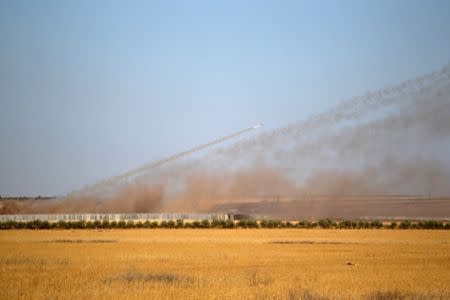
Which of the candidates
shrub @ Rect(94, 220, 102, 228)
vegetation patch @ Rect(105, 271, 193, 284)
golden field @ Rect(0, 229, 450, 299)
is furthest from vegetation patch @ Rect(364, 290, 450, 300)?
shrub @ Rect(94, 220, 102, 228)

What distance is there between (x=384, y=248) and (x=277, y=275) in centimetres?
1993

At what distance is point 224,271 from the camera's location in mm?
34438

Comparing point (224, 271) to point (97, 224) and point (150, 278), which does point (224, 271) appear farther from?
point (97, 224)

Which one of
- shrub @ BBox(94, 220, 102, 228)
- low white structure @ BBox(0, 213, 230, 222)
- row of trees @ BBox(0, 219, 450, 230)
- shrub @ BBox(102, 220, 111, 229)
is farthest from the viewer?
low white structure @ BBox(0, 213, 230, 222)

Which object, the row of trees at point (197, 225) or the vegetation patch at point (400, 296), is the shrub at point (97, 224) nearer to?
the row of trees at point (197, 225)

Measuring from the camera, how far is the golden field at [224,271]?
86.8 feet

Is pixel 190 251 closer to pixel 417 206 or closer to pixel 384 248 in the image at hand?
pixel 384 248

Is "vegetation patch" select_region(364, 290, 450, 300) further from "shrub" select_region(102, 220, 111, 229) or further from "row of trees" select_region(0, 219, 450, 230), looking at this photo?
"shrub" select_region(102, 220, 111, 229)

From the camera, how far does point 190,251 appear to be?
47.5m

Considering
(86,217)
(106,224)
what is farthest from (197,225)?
(86,217)

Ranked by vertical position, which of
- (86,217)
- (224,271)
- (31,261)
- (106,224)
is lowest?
(224,271)

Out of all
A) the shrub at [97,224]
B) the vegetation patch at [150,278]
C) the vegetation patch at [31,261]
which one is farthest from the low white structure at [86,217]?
the vegetation patch at [150,278]

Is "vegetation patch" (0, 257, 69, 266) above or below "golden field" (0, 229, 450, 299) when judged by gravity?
above

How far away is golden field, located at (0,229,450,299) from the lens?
2645 cm
